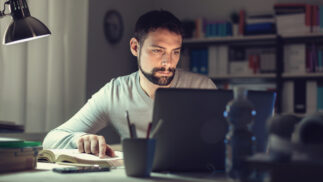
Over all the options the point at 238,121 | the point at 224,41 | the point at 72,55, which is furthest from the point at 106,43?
the point at 238,121

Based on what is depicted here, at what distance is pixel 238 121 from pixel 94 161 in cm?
47

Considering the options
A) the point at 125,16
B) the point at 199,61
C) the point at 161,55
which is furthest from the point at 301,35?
the point at 161,55

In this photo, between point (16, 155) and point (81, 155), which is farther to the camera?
point (81, 155)

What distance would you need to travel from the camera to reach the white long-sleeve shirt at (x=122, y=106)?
1.92 m

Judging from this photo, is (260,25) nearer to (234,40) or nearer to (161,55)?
(234,40)

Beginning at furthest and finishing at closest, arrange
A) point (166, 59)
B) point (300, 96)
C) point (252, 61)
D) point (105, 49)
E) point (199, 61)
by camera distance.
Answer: point (199, 61), point (252, 61), point (300, 96), point (105, 49), point (166, 59)

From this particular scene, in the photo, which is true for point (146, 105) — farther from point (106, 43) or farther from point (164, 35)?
point (106, 43)

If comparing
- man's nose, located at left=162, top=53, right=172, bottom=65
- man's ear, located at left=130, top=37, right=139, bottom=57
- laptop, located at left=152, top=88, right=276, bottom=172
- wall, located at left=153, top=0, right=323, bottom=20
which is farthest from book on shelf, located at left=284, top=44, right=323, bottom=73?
laptop, located at left=152, top=88, right=276, bottom=172

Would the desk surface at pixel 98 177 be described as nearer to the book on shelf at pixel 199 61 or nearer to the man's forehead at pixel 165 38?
the man's forehead at pixel 165 38

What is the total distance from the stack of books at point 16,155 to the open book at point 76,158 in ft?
0.38

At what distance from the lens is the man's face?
1.81 meters

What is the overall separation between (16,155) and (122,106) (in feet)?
2.91

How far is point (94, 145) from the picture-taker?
133 centimetres

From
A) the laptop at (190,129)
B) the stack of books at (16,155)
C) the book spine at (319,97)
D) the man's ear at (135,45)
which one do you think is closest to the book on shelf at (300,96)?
the book spine at (319,97)
